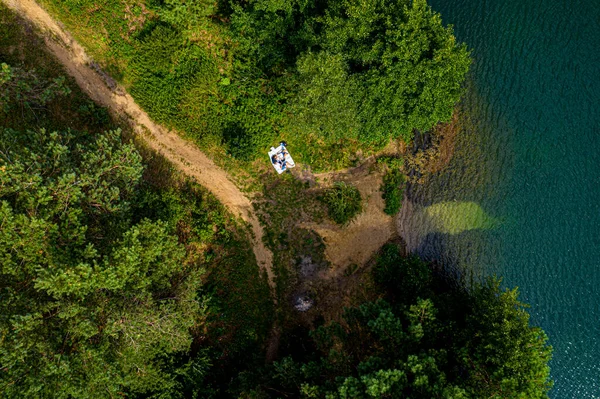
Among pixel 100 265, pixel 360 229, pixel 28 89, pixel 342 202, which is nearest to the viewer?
pixel 100 265

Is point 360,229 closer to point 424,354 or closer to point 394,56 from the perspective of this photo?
point 424,354

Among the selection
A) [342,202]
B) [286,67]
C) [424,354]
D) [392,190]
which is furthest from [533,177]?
[286,67]

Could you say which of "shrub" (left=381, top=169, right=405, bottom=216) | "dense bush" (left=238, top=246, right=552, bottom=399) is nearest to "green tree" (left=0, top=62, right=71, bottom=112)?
"dense bush" (left=238, top=246, right=552, bottom=399)

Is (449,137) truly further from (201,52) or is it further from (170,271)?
(170,271)

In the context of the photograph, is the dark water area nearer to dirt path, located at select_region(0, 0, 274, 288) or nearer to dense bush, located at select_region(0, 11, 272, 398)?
dirt path, located at select_region(0, 0, 274, 288)

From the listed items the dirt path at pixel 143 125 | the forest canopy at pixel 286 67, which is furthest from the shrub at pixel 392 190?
the dirt path at pixel 143 125

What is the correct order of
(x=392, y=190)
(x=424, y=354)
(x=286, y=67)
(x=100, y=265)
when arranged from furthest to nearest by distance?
(x=392, y=190)
(x=286, y=67)
(x=424, y=354)
(x=100, y=265)

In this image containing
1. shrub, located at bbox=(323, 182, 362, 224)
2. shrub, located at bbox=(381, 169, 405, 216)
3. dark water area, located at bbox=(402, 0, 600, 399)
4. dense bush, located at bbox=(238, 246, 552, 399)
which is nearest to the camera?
dense bush, located at bbox=(238, 246, 552, 399)
